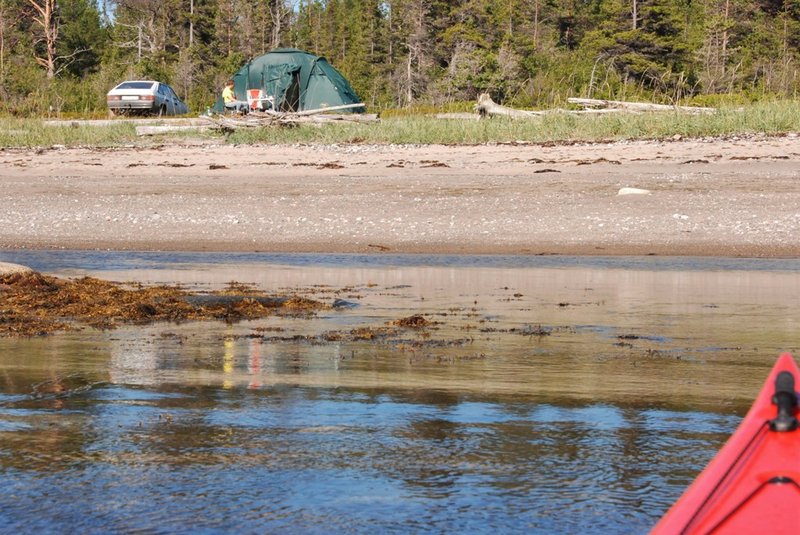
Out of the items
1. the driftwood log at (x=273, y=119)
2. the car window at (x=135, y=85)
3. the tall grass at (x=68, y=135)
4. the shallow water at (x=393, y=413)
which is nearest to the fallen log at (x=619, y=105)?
the driftwood log at (x=273, y=119)

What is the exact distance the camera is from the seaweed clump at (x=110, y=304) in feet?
30.0

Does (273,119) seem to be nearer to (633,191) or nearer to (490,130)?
(490,130)

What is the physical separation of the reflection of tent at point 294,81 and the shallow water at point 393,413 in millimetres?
25158

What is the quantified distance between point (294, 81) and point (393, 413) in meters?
30.8

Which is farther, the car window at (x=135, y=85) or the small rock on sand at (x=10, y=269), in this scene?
the car window at (x=135, y=85)

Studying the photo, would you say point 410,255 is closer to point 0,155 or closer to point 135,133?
point 0,155

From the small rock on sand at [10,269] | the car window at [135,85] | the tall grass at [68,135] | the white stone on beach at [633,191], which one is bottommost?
the small rock on sand at [10,269]

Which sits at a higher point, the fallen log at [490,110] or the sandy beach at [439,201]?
the fallen log at [490,110]

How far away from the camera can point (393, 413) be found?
5781 mm

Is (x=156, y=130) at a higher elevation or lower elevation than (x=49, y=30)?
lower

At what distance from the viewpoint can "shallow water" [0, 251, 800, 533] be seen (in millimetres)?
4312

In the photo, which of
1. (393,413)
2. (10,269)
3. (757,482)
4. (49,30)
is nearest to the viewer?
(757,482)

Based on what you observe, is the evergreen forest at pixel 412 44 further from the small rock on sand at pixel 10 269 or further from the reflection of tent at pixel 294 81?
the small rock on sand at pixel 10 269

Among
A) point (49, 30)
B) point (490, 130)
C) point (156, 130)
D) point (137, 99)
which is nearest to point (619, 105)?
point (490, 130)
